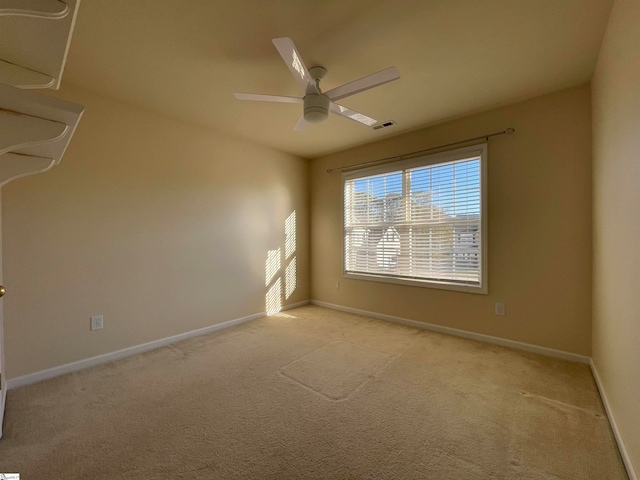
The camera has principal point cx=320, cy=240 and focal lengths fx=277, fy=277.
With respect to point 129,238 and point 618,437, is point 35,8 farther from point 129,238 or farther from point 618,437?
point 618,437

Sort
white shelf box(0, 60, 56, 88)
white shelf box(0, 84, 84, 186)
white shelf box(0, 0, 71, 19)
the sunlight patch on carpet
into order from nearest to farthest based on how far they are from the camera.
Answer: white shelf box(0, 0, 71, 19) < white shelf box(0, 84, 84, 186) < white shelf box(0, 60, 56, 88) < the sunlight patch on carpet

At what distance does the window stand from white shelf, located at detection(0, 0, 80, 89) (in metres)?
3.31

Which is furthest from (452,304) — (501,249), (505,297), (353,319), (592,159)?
(592,159)

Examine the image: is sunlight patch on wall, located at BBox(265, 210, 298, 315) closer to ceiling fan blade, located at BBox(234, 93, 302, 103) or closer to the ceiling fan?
the ceiling fan

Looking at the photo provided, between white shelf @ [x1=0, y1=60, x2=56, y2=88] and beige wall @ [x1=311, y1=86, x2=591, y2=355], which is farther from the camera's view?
beige wall @ [x1=311, y1=86, x2=591, y2=355]

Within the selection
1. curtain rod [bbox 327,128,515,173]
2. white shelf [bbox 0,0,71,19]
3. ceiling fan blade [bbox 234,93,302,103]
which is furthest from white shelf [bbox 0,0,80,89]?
curtain rod [bbox 327,128,515,173]

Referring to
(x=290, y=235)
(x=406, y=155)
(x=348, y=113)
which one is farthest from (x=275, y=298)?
(x=348, y=113)

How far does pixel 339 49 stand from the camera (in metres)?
1.98

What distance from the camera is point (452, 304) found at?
323 centimetres

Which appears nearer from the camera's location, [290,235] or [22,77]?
[22,77]

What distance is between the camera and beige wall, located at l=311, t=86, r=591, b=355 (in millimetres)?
2504

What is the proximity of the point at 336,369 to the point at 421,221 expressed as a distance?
2077 mm

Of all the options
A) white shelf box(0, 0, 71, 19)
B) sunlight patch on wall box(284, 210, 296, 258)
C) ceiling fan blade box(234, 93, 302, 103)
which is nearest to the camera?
white shelf box(0, 0, 71, 19)

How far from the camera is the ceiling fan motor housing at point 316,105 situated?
205 centimetres
